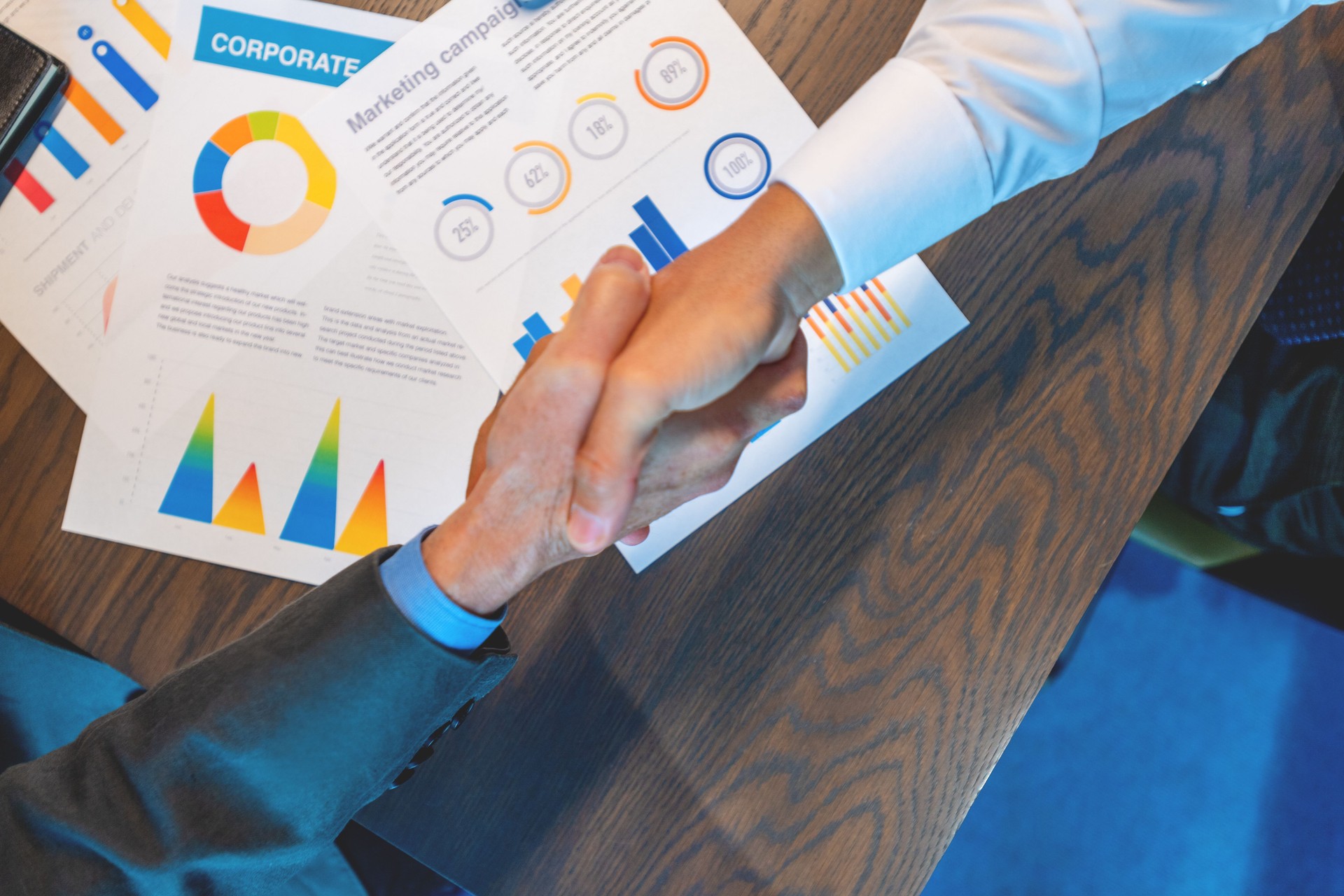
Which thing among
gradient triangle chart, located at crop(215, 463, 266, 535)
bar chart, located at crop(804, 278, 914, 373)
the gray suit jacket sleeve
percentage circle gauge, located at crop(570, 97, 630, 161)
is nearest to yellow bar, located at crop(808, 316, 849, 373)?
bar chart, located at crop(804, 278, 914, 373)

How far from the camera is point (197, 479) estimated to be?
2.02ft

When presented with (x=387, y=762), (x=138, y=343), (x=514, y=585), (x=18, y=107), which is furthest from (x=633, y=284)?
(x=18, y=107)

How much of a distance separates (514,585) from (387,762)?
141mm

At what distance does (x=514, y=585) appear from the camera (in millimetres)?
502

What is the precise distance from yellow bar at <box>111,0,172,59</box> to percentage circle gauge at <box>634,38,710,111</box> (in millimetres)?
381

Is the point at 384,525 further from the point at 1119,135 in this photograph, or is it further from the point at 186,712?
the point at 1119,135

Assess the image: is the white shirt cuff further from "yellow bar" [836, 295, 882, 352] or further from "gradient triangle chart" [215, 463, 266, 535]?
"gradient triangle chart" [215, 463, 266, 535]

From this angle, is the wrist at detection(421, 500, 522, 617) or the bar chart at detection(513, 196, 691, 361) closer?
the wrist at detection(421, 500, 522, 617)

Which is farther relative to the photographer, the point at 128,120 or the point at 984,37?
the point at 128,120

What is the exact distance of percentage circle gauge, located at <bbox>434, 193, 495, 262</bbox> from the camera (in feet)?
2.00

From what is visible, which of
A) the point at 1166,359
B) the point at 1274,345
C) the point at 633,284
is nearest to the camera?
the point at 633,284

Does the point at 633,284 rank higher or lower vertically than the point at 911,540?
higher

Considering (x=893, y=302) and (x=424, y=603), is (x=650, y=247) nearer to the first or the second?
(x=893, y=302)

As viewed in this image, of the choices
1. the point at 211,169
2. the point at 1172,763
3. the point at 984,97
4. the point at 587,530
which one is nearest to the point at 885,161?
the point at 984,97
